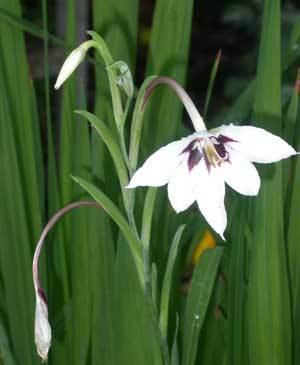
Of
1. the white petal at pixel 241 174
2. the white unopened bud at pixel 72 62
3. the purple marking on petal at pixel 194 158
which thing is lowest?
the white petal at pixel 241 174

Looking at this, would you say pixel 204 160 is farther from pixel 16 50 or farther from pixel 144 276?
pixel 16 50

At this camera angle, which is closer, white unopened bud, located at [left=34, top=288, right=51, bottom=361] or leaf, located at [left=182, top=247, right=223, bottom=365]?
white unopened bud, located at [left=34, top=288, right=51, bottom=361]

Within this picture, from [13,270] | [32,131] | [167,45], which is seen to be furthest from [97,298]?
[167,45]

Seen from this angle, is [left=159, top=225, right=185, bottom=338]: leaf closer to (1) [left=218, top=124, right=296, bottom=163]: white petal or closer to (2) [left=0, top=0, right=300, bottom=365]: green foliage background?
(2) [left=0, top=0, right=300, bottom=365]: green foliage background

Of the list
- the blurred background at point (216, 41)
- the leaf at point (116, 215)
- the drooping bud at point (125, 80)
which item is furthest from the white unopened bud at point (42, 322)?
the blurred background at point (216, 41)

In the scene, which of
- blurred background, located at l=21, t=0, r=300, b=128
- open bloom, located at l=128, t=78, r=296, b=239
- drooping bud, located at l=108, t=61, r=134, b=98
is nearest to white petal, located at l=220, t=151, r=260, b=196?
open bloom, located at l=128, t=78, r=296, b=239

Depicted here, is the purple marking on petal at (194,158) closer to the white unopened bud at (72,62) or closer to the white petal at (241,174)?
the white petal at (241,174)

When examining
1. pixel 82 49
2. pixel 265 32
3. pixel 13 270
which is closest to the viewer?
pixel 82 49

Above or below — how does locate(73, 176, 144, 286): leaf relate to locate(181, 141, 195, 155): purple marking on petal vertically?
below
